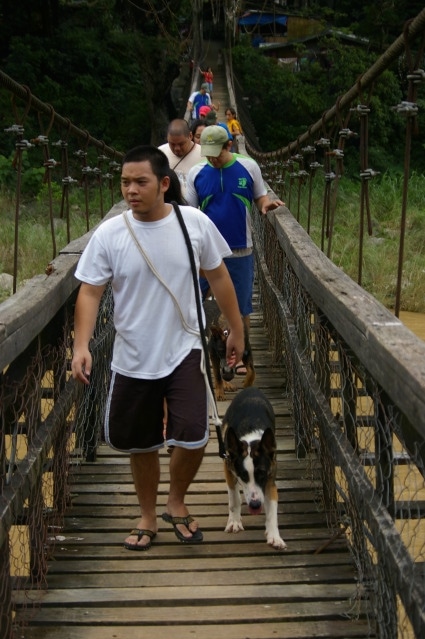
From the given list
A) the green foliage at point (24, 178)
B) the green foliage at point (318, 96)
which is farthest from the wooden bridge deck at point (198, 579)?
the green foliage at point (318, 96)

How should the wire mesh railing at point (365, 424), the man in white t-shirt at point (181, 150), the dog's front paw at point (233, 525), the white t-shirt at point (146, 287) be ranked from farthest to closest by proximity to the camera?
the man in white t-shirt at point (181, 150) < the dog's front paw at point (233, 525) < the white t-shirt at point (146, 287) < the wire mesh railing at point (365, 424)

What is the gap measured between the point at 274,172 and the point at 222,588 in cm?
921

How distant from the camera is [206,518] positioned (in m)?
3.62

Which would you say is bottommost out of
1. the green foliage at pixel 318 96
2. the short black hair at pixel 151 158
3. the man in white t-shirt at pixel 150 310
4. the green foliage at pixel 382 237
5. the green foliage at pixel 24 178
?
the green foliage at pixel 382 237

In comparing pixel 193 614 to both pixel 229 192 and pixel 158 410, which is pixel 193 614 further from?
pixel 229 192

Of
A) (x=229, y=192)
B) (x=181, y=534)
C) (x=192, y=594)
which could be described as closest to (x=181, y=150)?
(x=229, y=192)

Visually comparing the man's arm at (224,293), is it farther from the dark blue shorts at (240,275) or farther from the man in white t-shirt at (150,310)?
the dark blue shorts at (240,275)

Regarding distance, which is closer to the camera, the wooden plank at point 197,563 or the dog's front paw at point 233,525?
the wooden plank at point 197,563

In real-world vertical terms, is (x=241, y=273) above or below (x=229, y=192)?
below

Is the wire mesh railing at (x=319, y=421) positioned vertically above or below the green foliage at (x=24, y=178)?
above

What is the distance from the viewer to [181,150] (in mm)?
5500

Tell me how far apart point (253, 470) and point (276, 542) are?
0.24 m

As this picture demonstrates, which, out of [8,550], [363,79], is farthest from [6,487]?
[363,79]

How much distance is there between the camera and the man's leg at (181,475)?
321 cm
